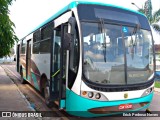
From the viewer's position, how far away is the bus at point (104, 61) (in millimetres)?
5000

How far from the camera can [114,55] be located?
5258 mm

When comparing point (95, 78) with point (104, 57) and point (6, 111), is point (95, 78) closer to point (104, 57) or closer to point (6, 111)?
point (104, 57)

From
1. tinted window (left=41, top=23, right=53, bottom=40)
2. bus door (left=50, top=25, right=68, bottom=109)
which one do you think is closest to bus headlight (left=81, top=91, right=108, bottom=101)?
→ bus door (left=50, top=25, right=68, bottom=109)

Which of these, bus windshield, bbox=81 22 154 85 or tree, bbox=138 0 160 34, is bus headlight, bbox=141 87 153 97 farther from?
tree, bbox=138 0 160 34

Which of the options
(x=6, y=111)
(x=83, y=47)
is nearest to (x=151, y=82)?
(x=83, y=47)

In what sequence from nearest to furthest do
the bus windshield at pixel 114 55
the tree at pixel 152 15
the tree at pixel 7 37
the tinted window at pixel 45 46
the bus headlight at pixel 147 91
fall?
the bus windshield at pixel 114 55 < the bus headlight at pixel 147 91 < the tinted window at pixel 45 46 < the tree at pixel 7 37 < the tree at pixel 152 15

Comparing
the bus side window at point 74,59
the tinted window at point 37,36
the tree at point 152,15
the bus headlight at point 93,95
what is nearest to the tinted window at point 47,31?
the tinted window at point 37,36

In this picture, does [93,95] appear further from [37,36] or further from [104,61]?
[37,36]

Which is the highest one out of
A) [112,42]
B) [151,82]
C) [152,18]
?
[152,18]

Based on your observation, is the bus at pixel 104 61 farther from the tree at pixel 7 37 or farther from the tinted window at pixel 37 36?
the tree at pixel 7 37

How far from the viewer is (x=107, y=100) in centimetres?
504

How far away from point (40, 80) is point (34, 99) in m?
1.35

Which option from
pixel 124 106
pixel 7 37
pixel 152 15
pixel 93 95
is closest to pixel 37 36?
pixel 7 37

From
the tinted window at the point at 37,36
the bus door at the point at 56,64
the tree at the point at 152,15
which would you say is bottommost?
the bus door at the point at 56,64
